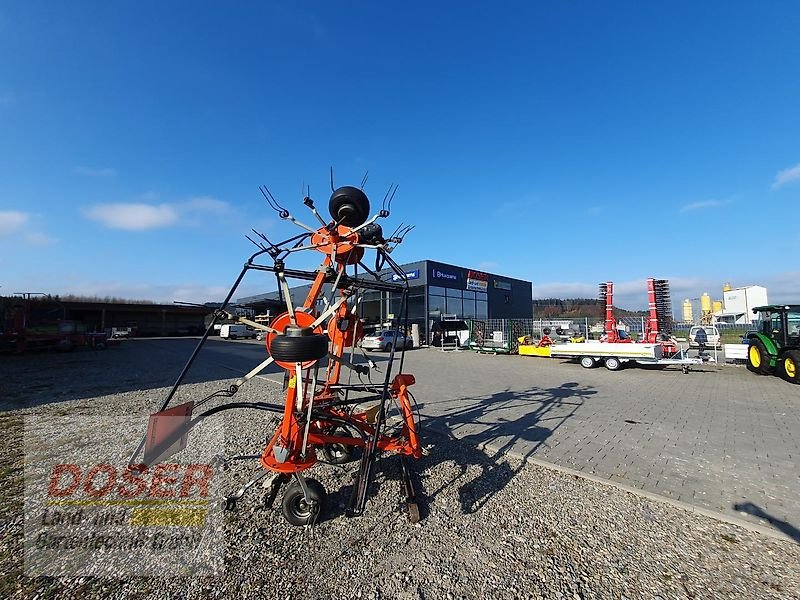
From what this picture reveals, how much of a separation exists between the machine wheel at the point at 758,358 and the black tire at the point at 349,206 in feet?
51.5

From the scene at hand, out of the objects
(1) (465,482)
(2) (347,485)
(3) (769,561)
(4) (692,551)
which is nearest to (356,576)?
(2) (347,485)

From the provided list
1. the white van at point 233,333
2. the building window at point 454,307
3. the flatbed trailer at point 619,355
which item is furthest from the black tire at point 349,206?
the white van at point 233,333

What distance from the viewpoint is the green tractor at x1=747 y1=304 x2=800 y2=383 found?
11.0 meters

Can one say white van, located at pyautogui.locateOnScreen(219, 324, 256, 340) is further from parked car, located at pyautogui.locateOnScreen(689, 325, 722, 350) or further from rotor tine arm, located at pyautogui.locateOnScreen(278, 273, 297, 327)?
parked car, located at pyautogui.locateOnScreen(689, 325, 722, 350)

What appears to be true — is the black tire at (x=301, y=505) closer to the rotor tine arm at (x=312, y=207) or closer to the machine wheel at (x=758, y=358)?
the rotor tine arm at (x=312, y=207)

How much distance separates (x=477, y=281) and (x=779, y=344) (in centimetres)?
2358

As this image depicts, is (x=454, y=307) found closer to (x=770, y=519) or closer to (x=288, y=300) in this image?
(x=770, y=519)

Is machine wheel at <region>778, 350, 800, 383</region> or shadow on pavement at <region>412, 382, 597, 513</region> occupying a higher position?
machine wheel at <region>778, 350, 800, 383</region>

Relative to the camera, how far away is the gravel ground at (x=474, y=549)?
250 centimetres

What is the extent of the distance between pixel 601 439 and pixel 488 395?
3739mm

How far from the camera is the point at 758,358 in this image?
41.7 ft

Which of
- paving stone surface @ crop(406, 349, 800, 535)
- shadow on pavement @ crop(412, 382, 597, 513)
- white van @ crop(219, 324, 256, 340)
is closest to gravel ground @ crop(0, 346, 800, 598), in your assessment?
shadow on pavement @ crop(412, 382, 597, 513)

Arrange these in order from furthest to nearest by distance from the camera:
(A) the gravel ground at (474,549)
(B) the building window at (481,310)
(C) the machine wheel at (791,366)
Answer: (B) the building window at (481,310) < (C) the machine wheel at (791,366) < (A) the gravel ground at (474,549)

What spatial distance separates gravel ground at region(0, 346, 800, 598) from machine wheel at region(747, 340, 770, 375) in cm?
1333
